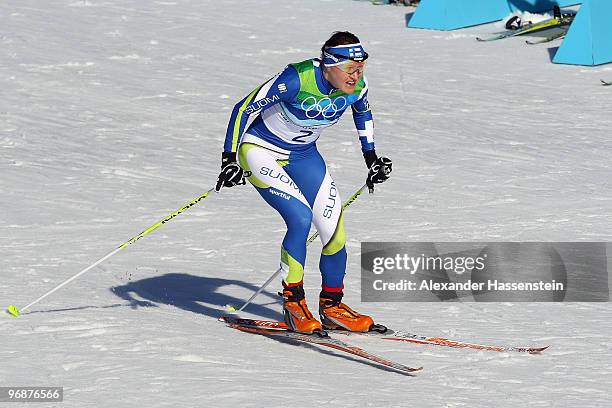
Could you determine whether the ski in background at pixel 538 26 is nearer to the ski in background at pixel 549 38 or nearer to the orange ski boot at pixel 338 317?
the ski in background at pixel 549 38

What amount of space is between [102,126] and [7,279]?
6.29 m

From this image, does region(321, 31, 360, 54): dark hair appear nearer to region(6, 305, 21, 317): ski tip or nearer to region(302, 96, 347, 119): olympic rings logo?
region(302, 96, 347, 119): olympic rings logo

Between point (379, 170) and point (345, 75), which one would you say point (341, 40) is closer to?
point (345, 75)

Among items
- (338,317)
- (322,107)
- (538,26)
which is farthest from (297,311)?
(538,26)

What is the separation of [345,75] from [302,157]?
0.57 m

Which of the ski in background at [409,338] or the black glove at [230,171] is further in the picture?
the ski in background at [409,338]

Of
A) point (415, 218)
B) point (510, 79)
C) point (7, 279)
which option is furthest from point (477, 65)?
point (7, 279)

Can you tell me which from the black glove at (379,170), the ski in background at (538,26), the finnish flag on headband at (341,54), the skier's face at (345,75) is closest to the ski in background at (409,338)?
the black glove at (379,170)

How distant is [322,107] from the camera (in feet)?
21.4

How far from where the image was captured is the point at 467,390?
231 inches

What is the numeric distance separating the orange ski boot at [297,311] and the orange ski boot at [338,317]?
0.25 meters

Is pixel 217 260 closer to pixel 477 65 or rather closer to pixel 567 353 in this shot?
pixel 567 353

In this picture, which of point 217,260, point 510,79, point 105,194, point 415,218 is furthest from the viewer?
point 510,79

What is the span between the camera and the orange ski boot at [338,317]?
681cm
